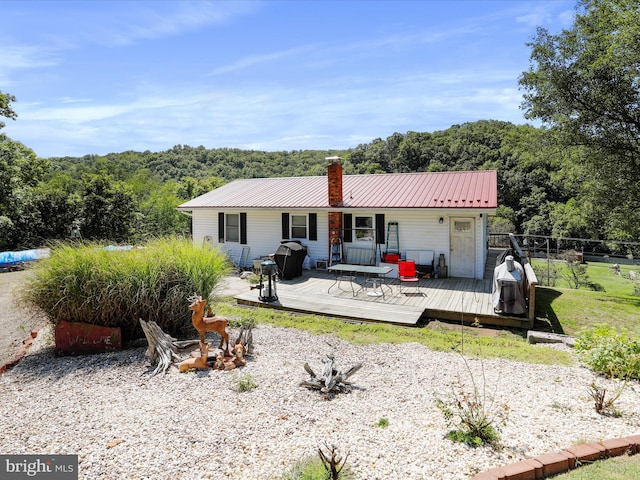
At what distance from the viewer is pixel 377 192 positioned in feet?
42.4

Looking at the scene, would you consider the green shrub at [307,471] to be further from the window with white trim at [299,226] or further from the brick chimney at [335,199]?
the window with white trim at [299,226]

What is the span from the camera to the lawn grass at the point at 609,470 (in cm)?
251

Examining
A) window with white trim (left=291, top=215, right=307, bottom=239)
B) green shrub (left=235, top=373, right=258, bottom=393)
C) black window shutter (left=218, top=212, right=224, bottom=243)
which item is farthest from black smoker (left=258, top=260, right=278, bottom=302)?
black window shutter (left=218, top=212, right=224, bottom=243)

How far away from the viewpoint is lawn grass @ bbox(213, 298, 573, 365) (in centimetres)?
532

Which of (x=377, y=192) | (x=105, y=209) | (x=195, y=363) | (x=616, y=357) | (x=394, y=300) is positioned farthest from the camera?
(x=105, y=209)

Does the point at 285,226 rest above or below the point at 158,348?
above

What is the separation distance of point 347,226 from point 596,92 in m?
8.62

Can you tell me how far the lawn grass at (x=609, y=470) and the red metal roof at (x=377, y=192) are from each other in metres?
8.16

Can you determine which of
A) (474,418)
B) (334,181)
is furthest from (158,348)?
(334,181)

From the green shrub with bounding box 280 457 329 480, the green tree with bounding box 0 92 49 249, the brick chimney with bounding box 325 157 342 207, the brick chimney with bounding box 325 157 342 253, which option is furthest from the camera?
the green tree with bounding box 0 92 49 249

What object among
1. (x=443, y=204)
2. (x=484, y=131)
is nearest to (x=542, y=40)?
(x=443, y=204)

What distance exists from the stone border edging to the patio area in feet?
14.1

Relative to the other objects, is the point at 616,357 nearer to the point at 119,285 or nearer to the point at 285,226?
the point at 119,285

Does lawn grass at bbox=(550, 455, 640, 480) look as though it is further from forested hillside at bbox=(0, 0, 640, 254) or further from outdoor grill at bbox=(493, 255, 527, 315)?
forested hillside at bbox=(0, 0, 640, 254)
